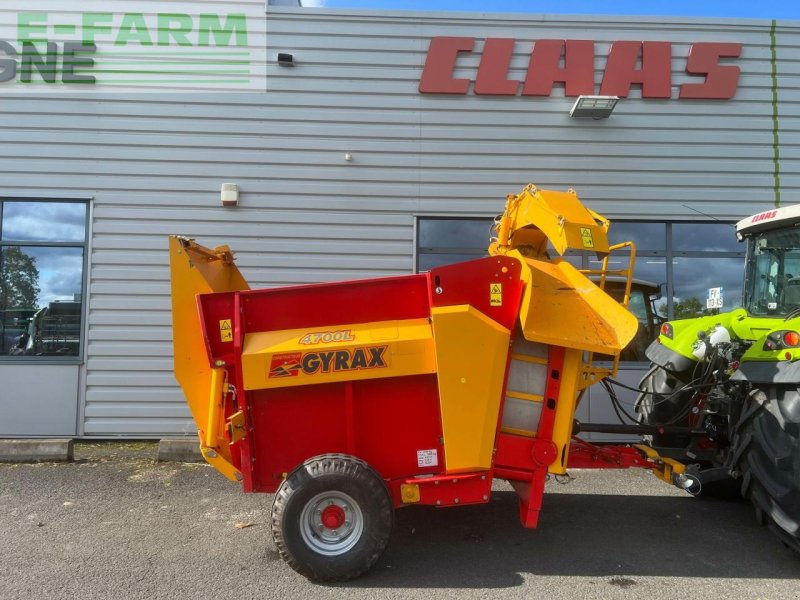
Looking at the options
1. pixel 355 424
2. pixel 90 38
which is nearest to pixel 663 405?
pixel 355 424

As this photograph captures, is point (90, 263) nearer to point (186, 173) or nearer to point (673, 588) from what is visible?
point (186, 173)

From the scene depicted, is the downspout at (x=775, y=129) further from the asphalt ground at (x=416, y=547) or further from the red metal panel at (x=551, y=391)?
the red metal panel at (x=551, y=391)

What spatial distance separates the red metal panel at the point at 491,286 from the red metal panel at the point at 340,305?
0.19m

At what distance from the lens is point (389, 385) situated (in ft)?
12.0

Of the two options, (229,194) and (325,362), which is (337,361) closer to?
(325,362)

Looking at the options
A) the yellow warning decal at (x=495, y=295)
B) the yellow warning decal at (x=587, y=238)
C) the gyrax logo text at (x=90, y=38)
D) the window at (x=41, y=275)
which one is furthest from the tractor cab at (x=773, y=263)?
the window at (x=41, y=275)

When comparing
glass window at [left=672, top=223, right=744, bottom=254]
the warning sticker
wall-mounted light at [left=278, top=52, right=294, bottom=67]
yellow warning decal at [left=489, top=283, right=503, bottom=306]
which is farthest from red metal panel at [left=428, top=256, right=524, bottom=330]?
wall-mounted light at [left=278, top=52, right=294, bottom=67]

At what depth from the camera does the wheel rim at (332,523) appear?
138 inches

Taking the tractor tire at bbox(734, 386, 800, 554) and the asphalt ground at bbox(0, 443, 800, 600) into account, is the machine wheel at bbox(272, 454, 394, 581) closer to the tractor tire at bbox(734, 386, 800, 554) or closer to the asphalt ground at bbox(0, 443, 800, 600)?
the asphalt ground at bbox(0, 443, 800, 600)

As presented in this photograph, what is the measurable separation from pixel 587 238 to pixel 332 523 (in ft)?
8.21

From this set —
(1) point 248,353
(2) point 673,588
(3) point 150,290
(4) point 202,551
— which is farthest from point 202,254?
(2) point 673,588

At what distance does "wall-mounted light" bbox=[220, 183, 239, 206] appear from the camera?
6.69 metres

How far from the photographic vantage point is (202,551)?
394 centimetres

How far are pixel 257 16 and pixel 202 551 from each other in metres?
6.07
